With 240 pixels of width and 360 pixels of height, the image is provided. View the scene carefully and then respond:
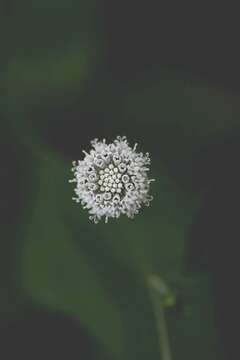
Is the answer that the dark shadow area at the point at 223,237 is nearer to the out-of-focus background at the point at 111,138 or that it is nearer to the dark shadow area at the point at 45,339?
the out-of-focus background at the point at 111,138

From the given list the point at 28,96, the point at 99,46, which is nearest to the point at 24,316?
the point at 28,96

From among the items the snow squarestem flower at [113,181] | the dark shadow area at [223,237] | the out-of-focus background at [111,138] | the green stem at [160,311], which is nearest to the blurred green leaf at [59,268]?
the out-of-focus background at [111,138]

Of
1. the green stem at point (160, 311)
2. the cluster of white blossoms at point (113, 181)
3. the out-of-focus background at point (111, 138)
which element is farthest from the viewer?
the out-of-focus background at point (111, 138)

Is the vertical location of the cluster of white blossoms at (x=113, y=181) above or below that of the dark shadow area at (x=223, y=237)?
below

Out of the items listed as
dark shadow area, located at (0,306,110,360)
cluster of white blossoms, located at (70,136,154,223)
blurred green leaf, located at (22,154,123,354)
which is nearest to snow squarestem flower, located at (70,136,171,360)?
cluster of white blossoms, located at (70,136,154,223)

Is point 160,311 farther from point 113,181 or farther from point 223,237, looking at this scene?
point 113,181

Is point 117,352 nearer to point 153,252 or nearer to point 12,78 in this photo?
point 153,252

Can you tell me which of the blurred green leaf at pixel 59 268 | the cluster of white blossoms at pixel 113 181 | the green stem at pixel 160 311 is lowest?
the cluster of white blossoms at pixel 113 181

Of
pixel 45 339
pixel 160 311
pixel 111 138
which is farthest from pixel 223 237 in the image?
pixel 45 339
